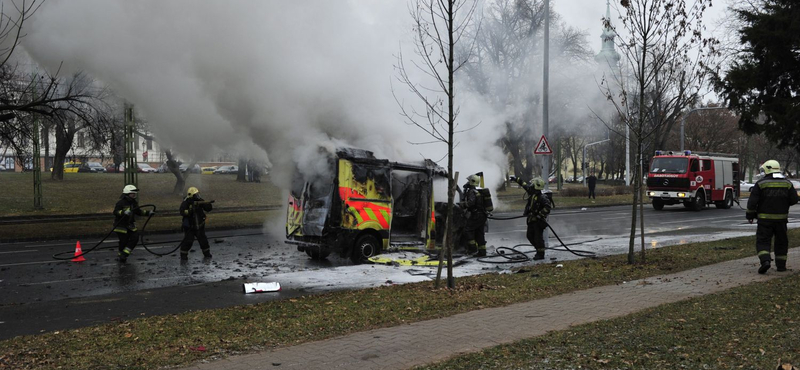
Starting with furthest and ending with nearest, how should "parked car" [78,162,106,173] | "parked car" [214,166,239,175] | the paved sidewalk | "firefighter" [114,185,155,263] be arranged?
"parked car" [214,166,239,175] → "parked car" [78,162,106,173] → "firefighter" [114,185,155,263] → the paved sidewalk

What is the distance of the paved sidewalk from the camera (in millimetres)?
4918

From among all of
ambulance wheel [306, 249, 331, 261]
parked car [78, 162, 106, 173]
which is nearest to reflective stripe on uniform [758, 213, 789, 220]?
ambulance wheel [306, 249, 331, 261]

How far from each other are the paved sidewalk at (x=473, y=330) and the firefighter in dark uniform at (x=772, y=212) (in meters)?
0.69

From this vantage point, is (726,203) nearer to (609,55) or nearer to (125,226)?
(609,55)

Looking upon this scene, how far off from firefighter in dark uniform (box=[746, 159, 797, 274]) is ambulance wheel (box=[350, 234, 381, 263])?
20.9ft

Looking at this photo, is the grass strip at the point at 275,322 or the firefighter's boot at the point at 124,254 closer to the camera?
the grass strip at the point at 275,322

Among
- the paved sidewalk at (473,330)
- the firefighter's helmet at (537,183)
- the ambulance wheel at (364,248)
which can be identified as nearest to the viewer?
the paved sidewalk at (473,330)

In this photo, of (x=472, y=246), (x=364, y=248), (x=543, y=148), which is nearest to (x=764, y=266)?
(x=472, y=246)

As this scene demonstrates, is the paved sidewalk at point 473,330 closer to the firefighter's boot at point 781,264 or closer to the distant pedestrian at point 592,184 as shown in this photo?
the firefighter's boot at point 781,264

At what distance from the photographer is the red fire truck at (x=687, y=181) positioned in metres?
27.1

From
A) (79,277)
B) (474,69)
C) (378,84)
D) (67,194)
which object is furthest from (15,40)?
(67,194)

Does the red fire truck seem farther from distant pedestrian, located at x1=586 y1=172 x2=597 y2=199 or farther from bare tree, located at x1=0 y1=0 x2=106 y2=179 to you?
bare tree, located at x1=0 y1=0 x2=106 y2=179

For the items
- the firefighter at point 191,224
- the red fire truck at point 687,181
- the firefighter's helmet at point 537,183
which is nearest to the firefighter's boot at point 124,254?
the firefighter at point 191,224

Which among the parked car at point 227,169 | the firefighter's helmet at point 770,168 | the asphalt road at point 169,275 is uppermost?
the parked car at point 227,169
